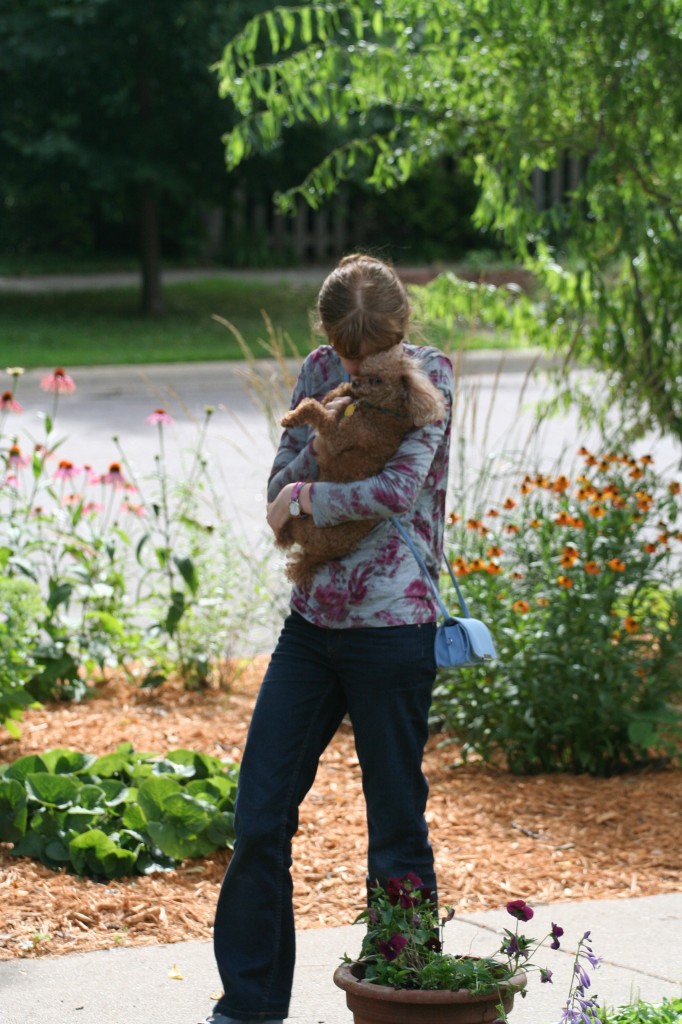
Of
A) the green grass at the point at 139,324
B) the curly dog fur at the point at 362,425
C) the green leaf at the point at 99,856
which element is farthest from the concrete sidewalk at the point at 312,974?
the green grass at the point at 139,324

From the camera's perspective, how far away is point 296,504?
9.80ft

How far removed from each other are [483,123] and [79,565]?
2507 mm

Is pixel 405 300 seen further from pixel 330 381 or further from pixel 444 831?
pixel 444 831

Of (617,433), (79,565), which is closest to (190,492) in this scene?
(79,565)

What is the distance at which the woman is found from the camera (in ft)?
9.58

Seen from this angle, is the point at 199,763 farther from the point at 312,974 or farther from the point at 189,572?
the point at 189,572

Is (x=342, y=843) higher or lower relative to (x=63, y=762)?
lower

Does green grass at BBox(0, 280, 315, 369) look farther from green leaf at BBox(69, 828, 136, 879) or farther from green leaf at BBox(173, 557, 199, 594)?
green leaf at BBox(69, 828, 136, 879)

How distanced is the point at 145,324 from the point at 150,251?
100cm

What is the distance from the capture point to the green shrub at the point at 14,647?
15.4ft

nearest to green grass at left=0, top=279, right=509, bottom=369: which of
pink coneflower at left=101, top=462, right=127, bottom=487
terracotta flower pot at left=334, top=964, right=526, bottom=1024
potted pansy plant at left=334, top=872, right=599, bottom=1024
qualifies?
pink coneflower at left=101, top=462, right=127, bottom=487

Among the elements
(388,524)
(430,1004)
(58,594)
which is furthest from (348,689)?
(58,594)

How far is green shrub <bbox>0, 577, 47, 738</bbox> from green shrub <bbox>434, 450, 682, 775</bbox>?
4.66ft

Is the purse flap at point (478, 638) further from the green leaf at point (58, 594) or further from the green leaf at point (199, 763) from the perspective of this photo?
the green leaf at point (58, 594)
